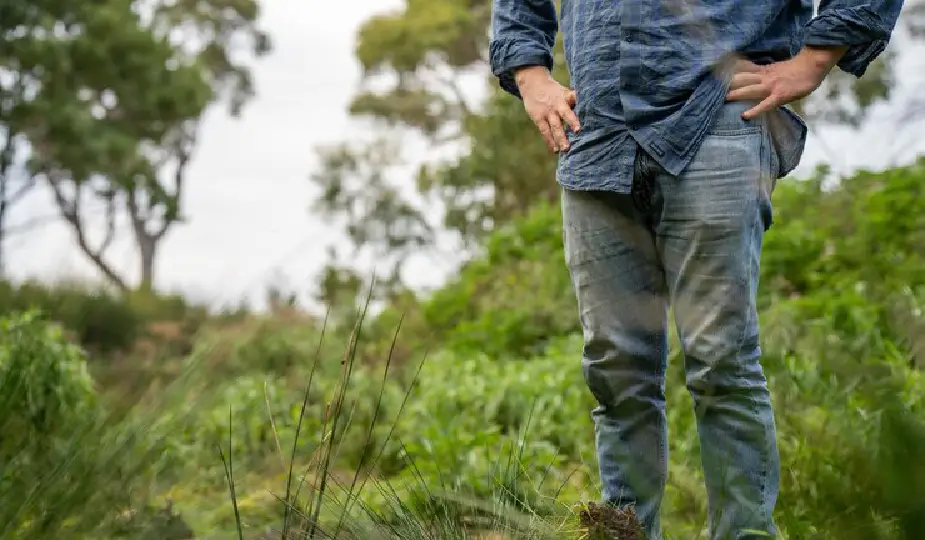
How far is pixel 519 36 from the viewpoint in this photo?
2283 millimetres

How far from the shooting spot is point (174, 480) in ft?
5.11

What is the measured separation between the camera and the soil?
157 cm

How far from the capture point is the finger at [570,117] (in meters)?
2.03

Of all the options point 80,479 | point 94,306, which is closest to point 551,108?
point 94,306

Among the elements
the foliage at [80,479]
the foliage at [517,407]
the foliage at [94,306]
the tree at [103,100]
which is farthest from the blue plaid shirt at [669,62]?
the tree at [103,100]

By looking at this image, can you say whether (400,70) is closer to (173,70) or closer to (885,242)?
(173,70)

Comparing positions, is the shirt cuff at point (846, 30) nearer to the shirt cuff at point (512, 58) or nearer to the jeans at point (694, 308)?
the jeans at point (694, 308)

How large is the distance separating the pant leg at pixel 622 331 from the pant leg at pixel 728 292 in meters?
0.15

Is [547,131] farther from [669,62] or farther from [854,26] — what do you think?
[854,26]

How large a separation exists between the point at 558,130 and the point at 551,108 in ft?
0.19

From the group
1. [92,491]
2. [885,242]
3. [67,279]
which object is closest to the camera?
[92,491]

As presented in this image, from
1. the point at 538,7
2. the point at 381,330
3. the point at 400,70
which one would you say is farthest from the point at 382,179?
the point at 538,7

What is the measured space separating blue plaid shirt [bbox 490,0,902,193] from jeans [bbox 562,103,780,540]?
0.05 m

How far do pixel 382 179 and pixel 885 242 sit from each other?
56.6 ft
